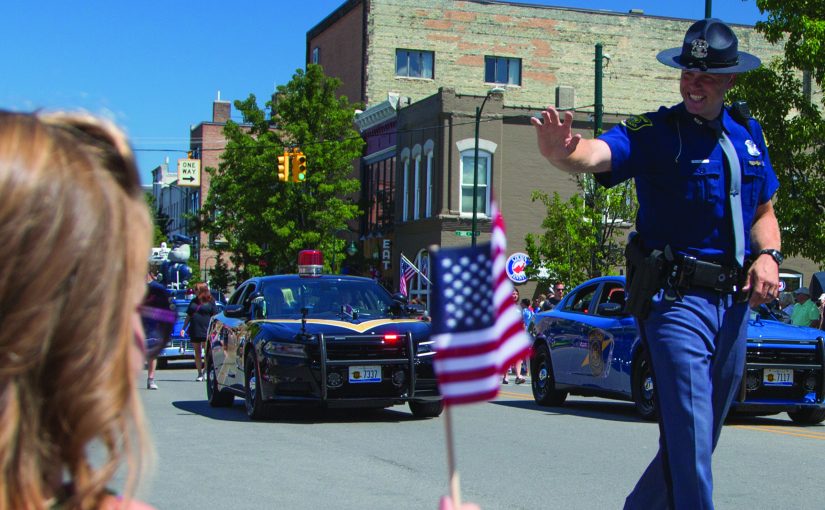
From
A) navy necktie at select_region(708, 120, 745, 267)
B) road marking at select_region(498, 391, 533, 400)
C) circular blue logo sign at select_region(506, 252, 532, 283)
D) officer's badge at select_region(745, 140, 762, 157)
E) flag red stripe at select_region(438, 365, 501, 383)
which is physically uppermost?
officer's badge at select_region(745, 140, 762, 157)

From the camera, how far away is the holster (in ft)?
14.9

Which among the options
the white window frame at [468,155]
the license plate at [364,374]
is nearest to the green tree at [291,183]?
Result: the white window frame at [468,155]

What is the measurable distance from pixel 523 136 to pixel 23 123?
4339 centimetres

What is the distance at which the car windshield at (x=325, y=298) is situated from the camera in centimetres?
1369

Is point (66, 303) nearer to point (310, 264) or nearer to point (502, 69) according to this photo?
point (310, 264)

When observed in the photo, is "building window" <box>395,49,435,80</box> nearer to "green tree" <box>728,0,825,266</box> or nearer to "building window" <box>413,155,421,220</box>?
"building window" <box>413,155,421,220</box>

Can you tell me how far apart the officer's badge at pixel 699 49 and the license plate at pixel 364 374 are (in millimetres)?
8287

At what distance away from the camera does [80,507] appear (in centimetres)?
164

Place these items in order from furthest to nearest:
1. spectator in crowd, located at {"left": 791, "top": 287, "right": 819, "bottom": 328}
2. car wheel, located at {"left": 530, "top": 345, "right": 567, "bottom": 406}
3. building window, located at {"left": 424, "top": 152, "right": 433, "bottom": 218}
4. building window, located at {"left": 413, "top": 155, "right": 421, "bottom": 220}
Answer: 1. building window, located at {"left": 413, "top": 155, "right": 421, "bottom": 220}
2. building window, located at {"left": 424, "top": 152, "right": 433, "bottom": 218}
3. spectator in crowd, located at {"left": 791, "top": 287, "right": 819, "bottom": 328}
4. car wheel, located at {"left": 530, "top": 345, "right": 567, "bottom": 406}

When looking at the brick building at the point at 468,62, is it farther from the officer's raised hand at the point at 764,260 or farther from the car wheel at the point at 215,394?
the officer's raised hand at the point at 764,260

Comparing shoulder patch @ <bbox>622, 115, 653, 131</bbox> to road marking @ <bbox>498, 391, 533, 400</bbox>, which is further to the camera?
road marking @ <bbox>498, 391, 533, 400</bbox>

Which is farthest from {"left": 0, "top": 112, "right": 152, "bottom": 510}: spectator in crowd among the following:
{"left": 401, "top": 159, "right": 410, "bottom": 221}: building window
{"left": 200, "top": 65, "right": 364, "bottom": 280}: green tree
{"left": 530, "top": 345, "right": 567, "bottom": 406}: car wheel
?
{"left": 401, "top": 159, "right": 410, "bottom": 221}: building window

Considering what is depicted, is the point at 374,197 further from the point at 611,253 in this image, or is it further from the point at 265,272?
the point at 611,253

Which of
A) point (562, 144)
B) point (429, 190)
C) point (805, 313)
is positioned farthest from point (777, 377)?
point (429, 190)
